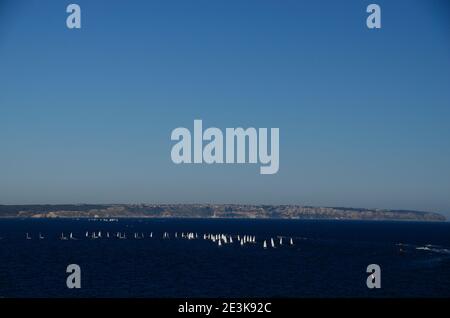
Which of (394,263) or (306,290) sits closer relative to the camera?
(306,290)
